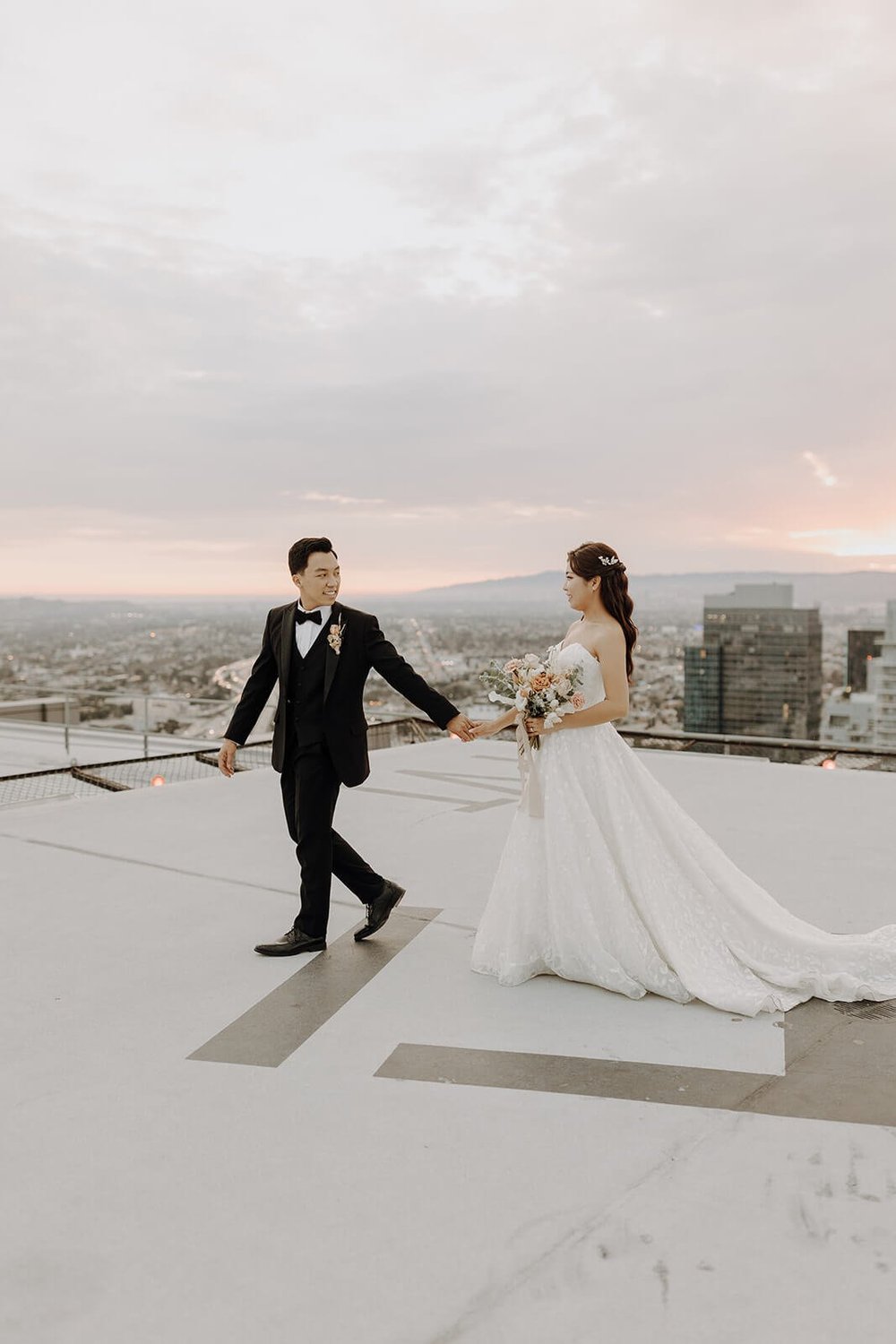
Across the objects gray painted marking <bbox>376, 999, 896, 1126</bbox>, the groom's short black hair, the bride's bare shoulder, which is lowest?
gray painted marking <bbox>376, 999, 896, 1126</bbox>

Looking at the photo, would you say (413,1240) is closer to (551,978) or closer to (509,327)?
(551,978)

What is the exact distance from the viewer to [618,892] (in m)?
3.42

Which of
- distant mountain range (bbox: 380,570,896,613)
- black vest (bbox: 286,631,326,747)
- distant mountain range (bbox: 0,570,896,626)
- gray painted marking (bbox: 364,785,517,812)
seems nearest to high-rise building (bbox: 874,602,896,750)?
distant mountain range (bbox: 0,570,896,626)

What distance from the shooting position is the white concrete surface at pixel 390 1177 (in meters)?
1.76

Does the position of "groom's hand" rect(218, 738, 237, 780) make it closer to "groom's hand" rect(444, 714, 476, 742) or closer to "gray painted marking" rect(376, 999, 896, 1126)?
"groom's hand" rect(444, 714, 476, 742)

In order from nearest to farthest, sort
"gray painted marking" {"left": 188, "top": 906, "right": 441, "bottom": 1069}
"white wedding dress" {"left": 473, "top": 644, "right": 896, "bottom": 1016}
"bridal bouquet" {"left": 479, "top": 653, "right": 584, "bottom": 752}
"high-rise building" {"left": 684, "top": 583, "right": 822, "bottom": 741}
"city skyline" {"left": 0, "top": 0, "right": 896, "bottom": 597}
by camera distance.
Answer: "gray painted marking" {"left": 188, "top": 906, "right": 441, "bottom": 1069}
"white wedding dress" {"left": 473, "top": 644, "right": 896, "bottom": 1016}
"bridal bouquet" {"left": 479, "top": 653, "right": 584, "bottom": 752}
"city skyline" {"left": 0, "top": 0, "right": 896, "bottom": 597}
"high-rise building" {"left": 684, "top": 583, "right": 822, "bottom": 741}

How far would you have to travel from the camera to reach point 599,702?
358 cm

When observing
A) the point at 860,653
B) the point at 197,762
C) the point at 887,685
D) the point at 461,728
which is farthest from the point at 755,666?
the point at 461,728

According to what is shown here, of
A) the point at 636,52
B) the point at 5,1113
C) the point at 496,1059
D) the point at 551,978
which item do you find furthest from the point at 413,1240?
the point at 636,52

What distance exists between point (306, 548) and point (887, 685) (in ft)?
33.2

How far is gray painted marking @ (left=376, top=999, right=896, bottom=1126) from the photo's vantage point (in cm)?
257

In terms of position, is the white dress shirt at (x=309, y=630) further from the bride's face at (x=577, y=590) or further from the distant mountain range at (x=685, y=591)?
the distant mountain range at (x=685, y=591)

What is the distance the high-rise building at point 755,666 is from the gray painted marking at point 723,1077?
9234 mm

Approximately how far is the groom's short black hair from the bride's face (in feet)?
3.11
